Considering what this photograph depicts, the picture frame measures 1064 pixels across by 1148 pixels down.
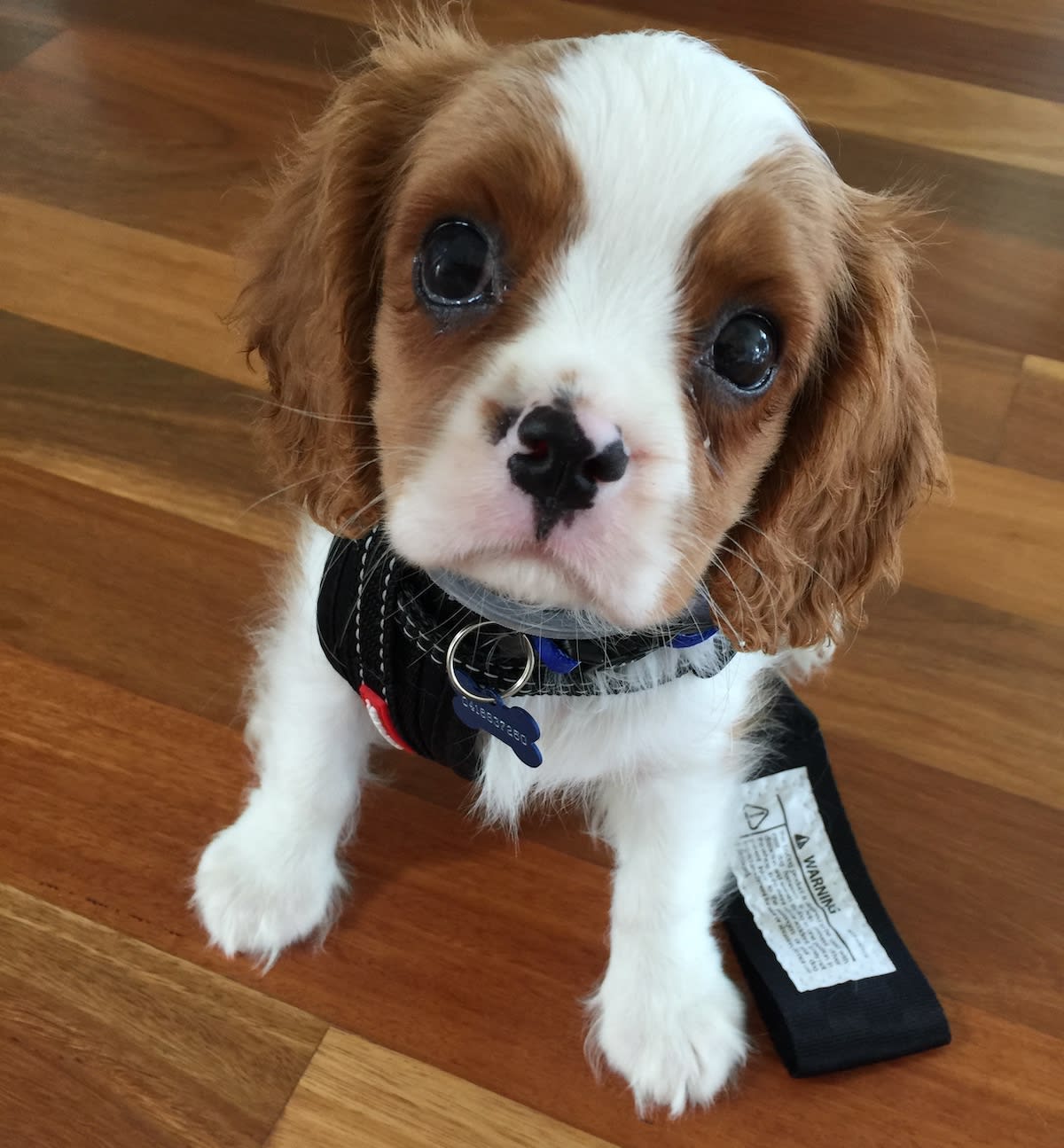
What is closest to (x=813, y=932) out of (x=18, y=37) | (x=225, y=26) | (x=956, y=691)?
(x=956, y=691)

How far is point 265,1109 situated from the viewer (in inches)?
57.0

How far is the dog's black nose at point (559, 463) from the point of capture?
3.26ft

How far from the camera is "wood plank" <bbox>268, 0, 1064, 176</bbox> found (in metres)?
3.01

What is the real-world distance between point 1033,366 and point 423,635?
167 cm

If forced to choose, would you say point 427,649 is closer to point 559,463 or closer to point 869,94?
point 559,463

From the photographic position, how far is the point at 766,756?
176 cm

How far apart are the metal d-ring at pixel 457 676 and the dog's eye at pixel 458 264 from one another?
356 millimetres

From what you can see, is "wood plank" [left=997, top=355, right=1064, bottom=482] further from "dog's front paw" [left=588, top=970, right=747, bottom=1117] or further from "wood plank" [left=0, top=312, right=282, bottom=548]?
"wood plank" [left=0, top=312, right=282, bottom=548]

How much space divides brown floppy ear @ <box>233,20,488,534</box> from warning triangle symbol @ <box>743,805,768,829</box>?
2.46ft

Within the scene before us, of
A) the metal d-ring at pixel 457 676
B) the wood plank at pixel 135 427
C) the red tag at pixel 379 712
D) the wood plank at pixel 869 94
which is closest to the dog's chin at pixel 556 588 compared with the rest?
the metal d-ring at pixel 457 676

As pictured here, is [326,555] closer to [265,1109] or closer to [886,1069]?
[265,1109]

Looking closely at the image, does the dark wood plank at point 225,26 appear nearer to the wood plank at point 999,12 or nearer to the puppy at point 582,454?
the wood plank at point 999,12

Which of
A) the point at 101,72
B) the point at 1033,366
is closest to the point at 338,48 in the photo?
the point at 101,72

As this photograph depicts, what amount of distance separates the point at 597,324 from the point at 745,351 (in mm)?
157
